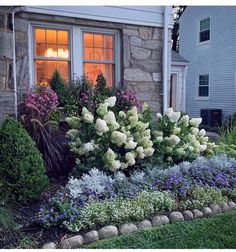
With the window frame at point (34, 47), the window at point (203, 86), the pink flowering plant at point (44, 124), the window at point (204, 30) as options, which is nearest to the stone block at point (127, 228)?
the pink flowering plant at point (44, 124)

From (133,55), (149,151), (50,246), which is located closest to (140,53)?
(133,55)

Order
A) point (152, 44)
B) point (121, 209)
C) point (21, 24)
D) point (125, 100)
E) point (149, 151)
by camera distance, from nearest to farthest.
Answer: point (121, 209)
point (149, 151)
point (21, 24)
point (125, 100)
point (152, 44)

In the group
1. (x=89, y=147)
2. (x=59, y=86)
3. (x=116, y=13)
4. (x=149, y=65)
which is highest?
(x=116, y=13)

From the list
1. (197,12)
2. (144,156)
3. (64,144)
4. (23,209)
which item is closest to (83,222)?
(23,209)

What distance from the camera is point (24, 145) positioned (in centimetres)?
328

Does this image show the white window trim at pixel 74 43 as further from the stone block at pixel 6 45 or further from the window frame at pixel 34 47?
the stone block at pixel 6 45

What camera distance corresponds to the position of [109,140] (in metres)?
3.87

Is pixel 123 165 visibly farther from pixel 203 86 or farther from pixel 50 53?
pixel 203 86

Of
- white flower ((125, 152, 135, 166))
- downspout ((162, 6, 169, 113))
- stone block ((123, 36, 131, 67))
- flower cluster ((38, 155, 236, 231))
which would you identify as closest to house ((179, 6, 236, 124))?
downspout ((162, 6, 169, 113))

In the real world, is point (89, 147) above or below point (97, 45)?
below

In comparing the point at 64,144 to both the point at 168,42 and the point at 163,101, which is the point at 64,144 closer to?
the point at 163,101

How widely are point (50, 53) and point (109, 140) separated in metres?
2.13

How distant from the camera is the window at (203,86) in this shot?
1284 centimetres

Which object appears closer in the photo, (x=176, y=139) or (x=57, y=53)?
(x=176, y=139)
